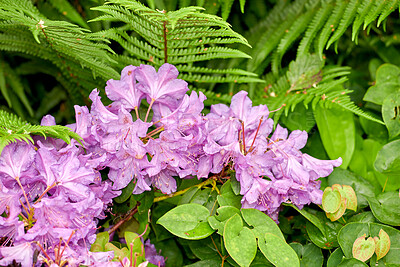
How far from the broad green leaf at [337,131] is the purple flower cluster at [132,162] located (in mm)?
313

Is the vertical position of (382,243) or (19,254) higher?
(19,254)

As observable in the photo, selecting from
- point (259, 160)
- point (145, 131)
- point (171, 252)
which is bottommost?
point (171, 252)

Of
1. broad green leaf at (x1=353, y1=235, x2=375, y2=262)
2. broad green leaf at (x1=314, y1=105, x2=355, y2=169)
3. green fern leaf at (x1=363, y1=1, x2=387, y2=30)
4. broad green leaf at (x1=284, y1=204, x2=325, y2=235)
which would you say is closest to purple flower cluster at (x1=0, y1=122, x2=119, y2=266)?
broad green leaf at (x1=284, y1=204, x2=325, y2=235)

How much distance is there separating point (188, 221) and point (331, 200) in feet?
1.68

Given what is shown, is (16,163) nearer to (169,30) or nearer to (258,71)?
A: (169,30)

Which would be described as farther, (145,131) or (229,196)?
(229,196)

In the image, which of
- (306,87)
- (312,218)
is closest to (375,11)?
(306,87)

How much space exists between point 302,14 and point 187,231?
4.11 feet

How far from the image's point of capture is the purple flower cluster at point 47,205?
1.12 meters

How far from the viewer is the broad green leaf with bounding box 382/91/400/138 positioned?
1681mm

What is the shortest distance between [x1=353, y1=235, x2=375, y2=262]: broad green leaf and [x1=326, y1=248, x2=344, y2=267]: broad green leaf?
7 centimetres

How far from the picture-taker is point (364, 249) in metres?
1.29

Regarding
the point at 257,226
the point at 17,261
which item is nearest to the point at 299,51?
the point at 257,226

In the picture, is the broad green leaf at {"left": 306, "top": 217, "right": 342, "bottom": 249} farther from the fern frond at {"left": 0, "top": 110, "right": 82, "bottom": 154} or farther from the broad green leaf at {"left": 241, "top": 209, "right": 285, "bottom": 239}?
the fern frond at {"left": 0, "top": 110, "right": 82, "bottom": 154}
